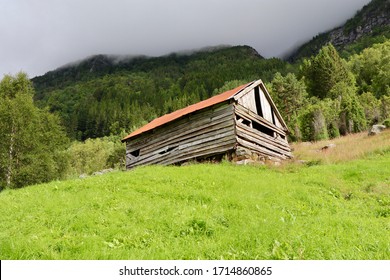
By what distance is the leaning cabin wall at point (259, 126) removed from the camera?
21406 millimetres

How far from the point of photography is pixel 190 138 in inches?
891

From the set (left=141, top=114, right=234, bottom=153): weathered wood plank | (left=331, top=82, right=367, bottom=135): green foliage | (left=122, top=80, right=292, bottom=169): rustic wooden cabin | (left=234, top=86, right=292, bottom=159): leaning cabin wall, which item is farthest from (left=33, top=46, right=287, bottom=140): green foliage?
(left=234, top=86, right=292, bottom=159): leaning cabin wall

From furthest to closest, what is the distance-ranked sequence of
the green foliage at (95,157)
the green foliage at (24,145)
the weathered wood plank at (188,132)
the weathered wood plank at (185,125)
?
1. the green foliage at (95,157)
2. the green foliage at (24,145)
3. the weathered wood plank at (185,125)
4. the weathered wood plank at (188,132)

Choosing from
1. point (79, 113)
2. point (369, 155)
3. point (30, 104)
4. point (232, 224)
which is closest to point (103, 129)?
point (79, 113)

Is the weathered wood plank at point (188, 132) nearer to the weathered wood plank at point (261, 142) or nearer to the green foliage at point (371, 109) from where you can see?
the weathered wood plank at point (261, 142)

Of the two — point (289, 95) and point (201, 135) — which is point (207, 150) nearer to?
point (201, 135)

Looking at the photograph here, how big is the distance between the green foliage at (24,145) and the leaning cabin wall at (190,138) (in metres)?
9.13

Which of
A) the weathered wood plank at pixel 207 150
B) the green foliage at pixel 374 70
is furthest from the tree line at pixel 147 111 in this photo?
the weathered wood plank at pixel 207 150

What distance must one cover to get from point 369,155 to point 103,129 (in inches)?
4354

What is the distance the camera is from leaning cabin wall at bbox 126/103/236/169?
826 inches

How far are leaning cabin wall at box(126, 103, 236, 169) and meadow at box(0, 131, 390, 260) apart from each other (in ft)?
24.1

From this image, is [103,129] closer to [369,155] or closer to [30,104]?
Answer: [30,104]

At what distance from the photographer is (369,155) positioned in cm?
1977

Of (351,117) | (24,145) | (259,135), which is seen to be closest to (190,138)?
(259,135)
